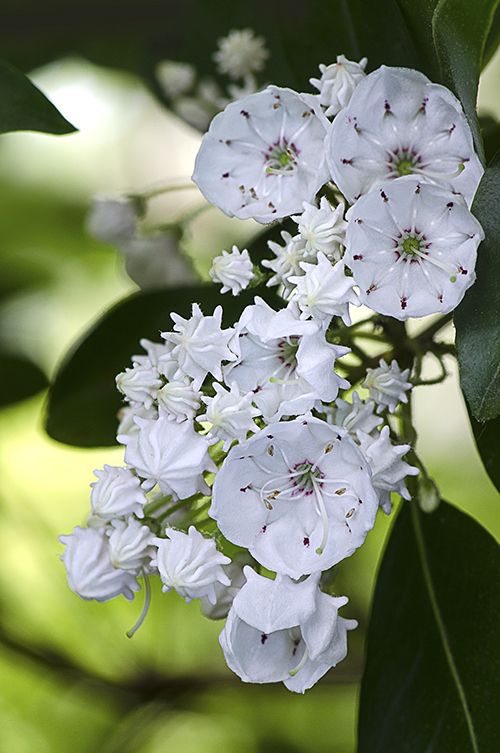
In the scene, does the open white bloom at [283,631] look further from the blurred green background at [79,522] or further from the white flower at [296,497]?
the blurred green background at [79,522]

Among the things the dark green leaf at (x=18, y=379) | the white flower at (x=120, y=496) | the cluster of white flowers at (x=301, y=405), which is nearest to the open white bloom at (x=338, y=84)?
the cluster of white flowers at (x=301, y=405)

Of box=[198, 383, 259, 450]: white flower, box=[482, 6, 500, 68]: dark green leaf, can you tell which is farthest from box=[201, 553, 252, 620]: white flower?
box=[482, 6, 500, 68]: dark green leaf

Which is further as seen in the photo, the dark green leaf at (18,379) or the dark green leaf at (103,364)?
the dark green leaf at (18,379)

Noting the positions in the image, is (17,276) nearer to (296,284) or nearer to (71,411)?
(71,411)

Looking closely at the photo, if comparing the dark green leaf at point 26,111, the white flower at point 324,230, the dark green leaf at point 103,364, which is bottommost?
the dark green leaf at point 103,364

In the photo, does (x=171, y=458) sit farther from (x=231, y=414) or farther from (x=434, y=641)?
(x=434, y=641)

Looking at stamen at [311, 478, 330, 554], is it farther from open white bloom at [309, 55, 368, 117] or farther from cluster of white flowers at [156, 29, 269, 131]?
cluster of white flowers at [156, 29, 269, 131]

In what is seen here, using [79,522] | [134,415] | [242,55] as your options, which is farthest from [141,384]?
[79,522]
